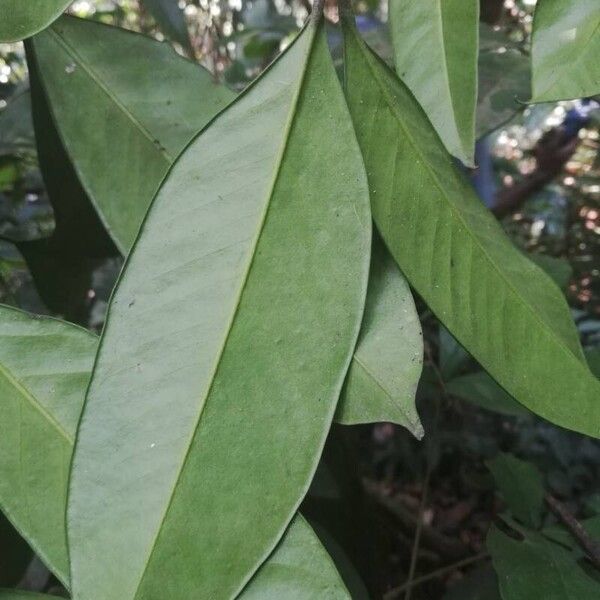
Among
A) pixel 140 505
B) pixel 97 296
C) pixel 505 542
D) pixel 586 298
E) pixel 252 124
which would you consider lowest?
pixel 586 298

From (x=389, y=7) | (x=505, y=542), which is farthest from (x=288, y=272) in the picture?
(x=505, y=542)

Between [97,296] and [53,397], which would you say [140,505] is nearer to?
[53,397]

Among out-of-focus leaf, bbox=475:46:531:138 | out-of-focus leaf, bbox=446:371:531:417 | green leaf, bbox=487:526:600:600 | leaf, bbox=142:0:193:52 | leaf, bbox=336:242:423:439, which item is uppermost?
leaf, bbox=142:0:193:52

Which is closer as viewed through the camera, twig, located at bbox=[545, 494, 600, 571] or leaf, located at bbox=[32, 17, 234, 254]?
leaf, located at bbox=[32, 17, 234, 254]

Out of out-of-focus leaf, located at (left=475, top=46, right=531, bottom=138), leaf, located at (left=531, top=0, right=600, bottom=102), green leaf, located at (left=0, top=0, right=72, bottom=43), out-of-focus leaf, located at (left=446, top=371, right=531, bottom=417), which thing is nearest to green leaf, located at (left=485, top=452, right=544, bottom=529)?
out-of-focus leaf, located at (left=446, top=371, right=531, bottom=417)

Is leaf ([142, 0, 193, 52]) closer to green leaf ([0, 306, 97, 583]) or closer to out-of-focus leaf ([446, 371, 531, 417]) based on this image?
green leaf ([0, 306, 97, 583])

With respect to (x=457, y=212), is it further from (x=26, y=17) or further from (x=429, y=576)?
(x=429, y=576)

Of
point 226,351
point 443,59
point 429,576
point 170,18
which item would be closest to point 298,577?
point 226,351
